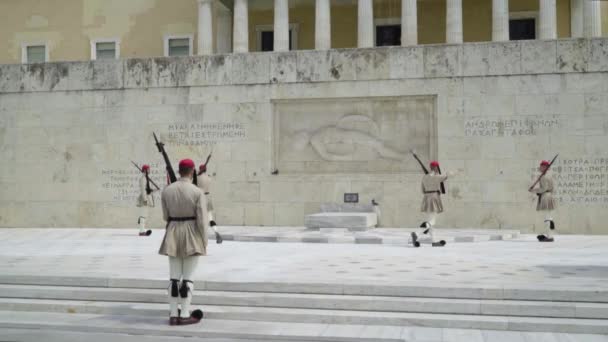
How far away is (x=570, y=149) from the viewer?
72.5 feet

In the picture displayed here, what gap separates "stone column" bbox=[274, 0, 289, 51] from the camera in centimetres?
2809

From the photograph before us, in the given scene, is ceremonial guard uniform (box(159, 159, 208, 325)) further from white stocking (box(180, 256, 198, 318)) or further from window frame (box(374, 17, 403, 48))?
window frame (box(374, 17, 403, 48))

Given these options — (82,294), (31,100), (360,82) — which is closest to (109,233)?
(31,100)

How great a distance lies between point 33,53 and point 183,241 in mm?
32602

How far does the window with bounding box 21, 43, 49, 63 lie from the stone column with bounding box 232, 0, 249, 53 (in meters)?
13.5

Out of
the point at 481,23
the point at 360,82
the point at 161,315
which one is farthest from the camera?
the point at 481,23

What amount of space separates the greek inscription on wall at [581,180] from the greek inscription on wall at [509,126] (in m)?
1.25

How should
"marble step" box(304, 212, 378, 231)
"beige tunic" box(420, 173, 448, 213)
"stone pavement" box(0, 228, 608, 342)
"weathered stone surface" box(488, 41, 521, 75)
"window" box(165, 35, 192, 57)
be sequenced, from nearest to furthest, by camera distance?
"stone pavement" box(0, 228, 608, 342)
"beige tunic" box(420, 173, 448, 213)
"marble step" box(304, 212, 378, 231)
"weathered stone surface" box(488, 41, 521, 75)
"window" box(165, 35, 192, 57)

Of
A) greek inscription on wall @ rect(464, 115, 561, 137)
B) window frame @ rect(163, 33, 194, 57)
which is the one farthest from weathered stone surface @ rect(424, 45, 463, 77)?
window frame @ rect(163, 33, 194, 57)

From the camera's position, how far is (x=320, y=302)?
31.6 feet

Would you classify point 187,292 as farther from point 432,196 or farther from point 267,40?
point 267,40

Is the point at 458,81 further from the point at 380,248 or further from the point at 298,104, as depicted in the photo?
the point at 380,248

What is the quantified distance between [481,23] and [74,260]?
83.8ft

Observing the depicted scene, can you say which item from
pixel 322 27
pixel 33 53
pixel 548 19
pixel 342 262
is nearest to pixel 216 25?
pixel 322 27
